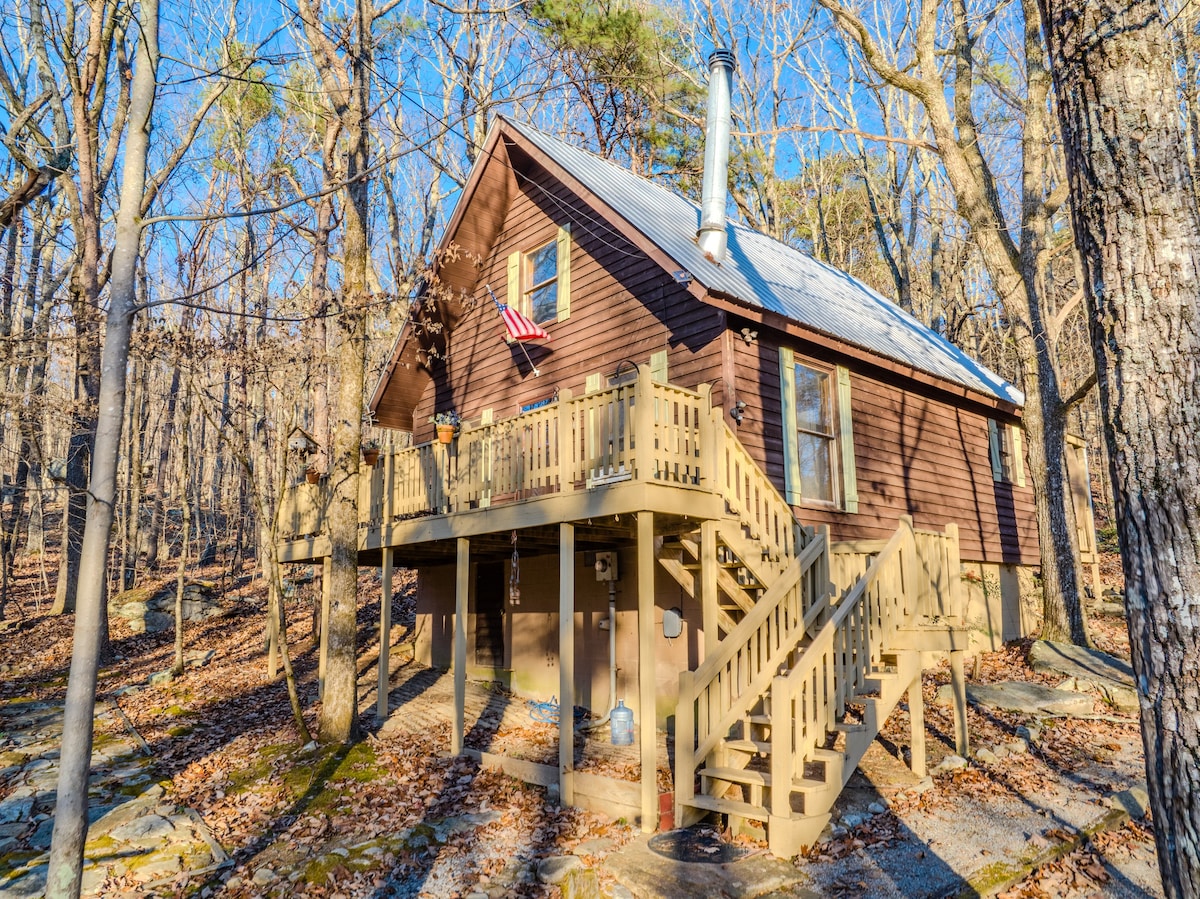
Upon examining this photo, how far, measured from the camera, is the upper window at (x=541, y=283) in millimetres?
14219

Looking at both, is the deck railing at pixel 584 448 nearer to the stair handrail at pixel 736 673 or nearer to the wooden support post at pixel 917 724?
the stair handrail at pixel 736 673

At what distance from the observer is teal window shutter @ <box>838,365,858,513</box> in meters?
12.1

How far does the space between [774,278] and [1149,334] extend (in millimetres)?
10178

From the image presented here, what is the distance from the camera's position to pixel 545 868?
6570 millimetres

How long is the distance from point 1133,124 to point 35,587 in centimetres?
→ 2941

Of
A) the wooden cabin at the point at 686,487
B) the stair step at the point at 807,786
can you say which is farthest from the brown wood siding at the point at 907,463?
the stair step at the point at 807,786

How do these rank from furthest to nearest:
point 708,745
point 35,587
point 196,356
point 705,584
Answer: point 35,587, point 196,356, point 705,584, point 708,745

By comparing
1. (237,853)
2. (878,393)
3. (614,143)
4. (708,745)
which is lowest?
(237,853)

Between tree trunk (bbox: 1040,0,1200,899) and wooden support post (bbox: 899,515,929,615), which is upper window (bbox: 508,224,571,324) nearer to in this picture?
wooden support post (bbox: 899,515,929,615)

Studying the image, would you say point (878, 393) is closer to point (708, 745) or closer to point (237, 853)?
point (708, 745)

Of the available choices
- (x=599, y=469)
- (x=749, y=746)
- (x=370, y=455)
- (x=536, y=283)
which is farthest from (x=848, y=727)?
(x=536, y=283)

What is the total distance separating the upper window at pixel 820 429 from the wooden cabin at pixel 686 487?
5 cm

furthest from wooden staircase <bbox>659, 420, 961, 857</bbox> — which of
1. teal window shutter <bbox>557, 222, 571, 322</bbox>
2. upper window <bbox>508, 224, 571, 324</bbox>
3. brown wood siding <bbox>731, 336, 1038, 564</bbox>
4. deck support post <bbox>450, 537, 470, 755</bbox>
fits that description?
upper window <bbox>508, 224, 571, 324</bbox>

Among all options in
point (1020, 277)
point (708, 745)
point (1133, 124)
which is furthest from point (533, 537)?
point (1020, 277)
